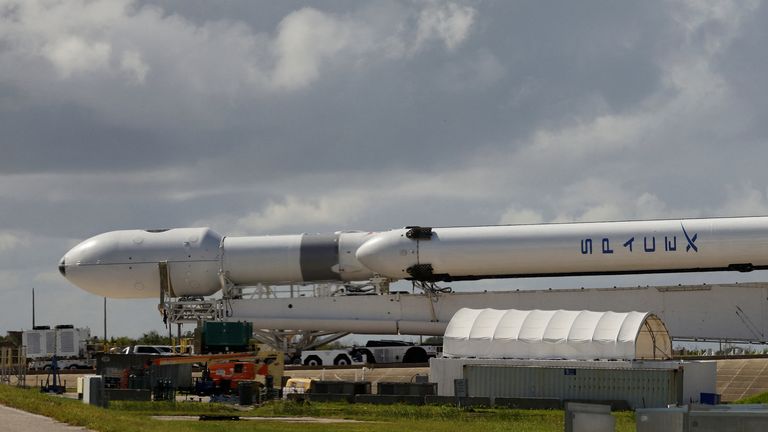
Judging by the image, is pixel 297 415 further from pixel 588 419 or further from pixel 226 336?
pixel 588 419

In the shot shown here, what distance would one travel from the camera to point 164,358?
154ft

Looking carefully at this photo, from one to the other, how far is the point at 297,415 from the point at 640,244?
20.8 m

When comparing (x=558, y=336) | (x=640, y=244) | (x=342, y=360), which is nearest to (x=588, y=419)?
(x=558, y=336)

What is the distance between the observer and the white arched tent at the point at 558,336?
139ft

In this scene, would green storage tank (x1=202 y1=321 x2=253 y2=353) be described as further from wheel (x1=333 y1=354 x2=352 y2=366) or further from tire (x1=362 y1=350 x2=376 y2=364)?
tire (x1=362 y1=350 x2=376 y2=364)

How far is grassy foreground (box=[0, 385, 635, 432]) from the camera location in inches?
1039

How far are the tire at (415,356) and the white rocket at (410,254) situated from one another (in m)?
6.06

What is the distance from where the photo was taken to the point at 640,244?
169 feet

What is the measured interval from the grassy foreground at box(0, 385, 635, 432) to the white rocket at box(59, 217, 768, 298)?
48.5 feet

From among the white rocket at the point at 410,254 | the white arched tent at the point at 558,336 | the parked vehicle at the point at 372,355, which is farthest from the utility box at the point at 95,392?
the parked vehicle at the point at 372,355

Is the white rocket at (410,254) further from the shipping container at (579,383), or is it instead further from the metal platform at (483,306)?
the shipping container at (579,383)

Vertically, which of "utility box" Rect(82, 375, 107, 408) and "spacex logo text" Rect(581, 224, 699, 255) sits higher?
"spacex logo text" Rect(581, 224, 699, 255)

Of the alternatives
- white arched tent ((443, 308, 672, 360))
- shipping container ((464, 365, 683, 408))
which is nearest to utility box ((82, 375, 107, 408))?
shipping container ((464, 365, 683, 408))

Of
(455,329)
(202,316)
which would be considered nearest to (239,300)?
(202,316)
